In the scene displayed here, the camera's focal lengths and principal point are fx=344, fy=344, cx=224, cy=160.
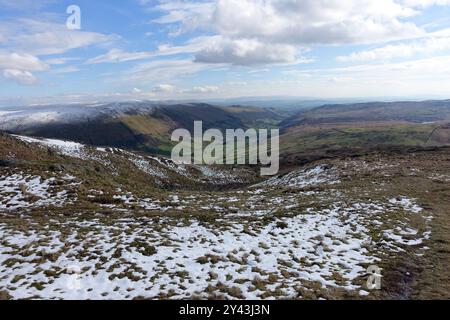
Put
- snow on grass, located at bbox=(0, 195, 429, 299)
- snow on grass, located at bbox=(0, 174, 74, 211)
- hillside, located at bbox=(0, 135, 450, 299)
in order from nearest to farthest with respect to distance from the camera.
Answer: snow on grass, located at bbox=(0, 195, 429, 299) < hillside, located at bbox=(0, 135, 450, 299) < snow on grass, located at bbox=(0, 174, 74, 211)

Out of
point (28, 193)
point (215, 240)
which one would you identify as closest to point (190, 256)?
point (215, 240)

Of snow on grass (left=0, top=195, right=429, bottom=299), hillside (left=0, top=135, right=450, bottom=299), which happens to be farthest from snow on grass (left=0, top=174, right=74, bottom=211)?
snow on grass (left=0, top=195, right=429, bottom=299)

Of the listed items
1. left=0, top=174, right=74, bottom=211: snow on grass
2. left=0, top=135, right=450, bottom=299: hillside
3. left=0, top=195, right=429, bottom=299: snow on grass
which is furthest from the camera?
left=0, top=174, right=74, bottom=211: snow on grass

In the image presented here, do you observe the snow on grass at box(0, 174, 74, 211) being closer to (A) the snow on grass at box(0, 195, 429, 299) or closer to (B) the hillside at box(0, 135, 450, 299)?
(B) the hillside at box(0, 135, 450, 299)

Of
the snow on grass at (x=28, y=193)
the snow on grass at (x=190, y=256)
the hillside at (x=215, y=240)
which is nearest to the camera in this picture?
the snow on grass at (x=190, y=256)

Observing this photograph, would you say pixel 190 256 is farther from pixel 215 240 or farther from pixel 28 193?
A: pixel 28 193

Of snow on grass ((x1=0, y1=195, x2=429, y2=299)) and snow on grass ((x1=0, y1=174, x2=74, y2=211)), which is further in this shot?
snow on grass ((x1=0, y1=174, x2=74, y2=211))

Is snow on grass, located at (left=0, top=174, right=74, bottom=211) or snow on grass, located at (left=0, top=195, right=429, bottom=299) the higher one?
snow on grass, located at (left=0, top=174, right=74, bottom=211)

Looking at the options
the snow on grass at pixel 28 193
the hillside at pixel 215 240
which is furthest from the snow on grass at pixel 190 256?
the snow on grass at pixel 28 193

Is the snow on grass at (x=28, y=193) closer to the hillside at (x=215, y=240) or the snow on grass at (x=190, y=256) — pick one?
the hillside at (x=215, y=240)

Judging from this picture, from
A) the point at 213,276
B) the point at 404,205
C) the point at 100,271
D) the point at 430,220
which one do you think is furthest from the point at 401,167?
the point at 100,271

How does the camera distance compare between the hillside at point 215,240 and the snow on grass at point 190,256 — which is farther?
the hillside at point 215,240

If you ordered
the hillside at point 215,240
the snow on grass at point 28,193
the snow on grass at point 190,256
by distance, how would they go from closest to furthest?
the snow on grass at point 190,256
the hillside at point 215,240
the snow on grass at point 28,193

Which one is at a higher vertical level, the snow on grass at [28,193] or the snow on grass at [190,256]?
the snow on grass at [28,193]
